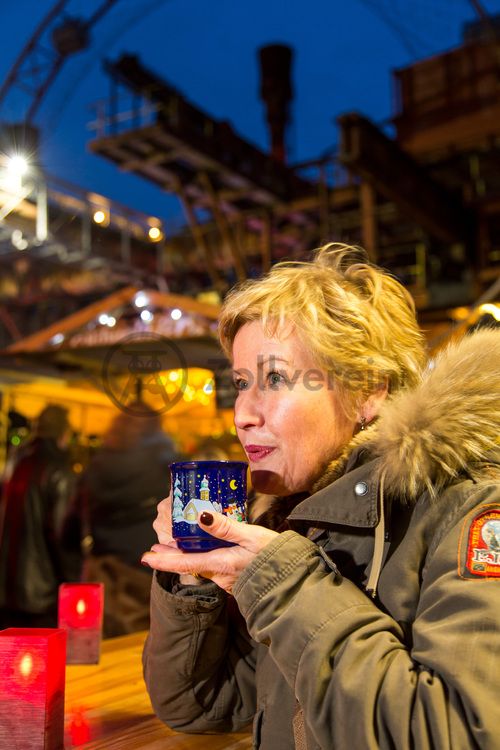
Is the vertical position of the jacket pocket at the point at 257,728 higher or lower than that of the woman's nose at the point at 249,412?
lower

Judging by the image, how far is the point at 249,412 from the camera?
1.37 m

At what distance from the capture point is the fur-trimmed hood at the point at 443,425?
1107 mm

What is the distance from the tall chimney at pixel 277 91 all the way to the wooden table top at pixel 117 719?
19.4 metres

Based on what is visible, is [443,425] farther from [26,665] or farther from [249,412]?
[26,665]

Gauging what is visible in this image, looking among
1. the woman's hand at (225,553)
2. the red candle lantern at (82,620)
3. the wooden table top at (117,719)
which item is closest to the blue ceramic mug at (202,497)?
the woman's hand at (225,553)

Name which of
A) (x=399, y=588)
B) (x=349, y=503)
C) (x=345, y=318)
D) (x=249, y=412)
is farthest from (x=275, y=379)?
(x=399, y=588)

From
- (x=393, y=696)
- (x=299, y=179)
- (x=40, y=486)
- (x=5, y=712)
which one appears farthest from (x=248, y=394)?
(x=299, y=179)

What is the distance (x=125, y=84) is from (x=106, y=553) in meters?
7.52

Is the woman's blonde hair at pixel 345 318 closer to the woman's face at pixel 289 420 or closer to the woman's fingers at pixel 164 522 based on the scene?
the woman's face at pixel 289 420

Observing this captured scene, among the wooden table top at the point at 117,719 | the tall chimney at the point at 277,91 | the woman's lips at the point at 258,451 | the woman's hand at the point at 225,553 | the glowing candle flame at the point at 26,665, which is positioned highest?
the tall chimney at the point at 277,91

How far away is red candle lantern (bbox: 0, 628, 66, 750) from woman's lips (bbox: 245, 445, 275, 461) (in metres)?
0.53

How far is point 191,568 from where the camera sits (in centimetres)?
114

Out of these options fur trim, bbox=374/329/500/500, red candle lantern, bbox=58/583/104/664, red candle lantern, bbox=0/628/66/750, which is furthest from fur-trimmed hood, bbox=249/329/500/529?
red candle lantern, bbox=58/583/104/664

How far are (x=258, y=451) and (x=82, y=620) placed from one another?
115cm
